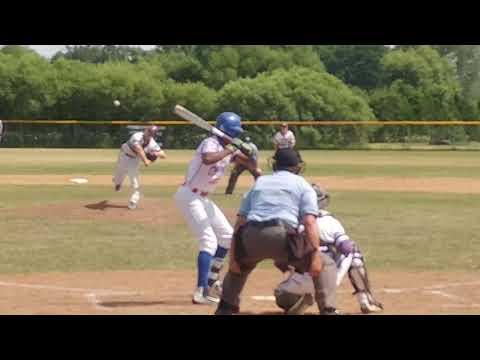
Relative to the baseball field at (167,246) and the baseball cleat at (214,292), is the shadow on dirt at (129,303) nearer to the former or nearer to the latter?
the baseball field at (167,246)

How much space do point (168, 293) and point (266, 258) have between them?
3127mm

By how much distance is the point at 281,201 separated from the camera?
8547 mm

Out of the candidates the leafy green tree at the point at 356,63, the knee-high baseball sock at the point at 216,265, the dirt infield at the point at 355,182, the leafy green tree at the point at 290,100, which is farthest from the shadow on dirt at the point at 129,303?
the leafy green tree at the point at 356,63

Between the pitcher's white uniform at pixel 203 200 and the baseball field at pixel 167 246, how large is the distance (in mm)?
755

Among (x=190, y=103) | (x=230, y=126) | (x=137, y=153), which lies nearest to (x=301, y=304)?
(x=230, y=126)

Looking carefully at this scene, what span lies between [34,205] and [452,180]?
15.4 meters

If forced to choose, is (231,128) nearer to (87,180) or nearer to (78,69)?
(87,180)

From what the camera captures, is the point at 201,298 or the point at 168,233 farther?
the point at 168,233

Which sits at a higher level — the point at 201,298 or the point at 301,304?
the point at 301,304

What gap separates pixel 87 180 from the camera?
31953 mm

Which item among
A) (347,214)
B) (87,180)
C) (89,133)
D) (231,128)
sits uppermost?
(231,128)

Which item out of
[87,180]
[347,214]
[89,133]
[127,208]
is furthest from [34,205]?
[89,133]

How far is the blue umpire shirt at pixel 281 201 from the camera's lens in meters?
8.51

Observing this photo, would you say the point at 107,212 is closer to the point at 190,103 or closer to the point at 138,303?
the point at 138,303
